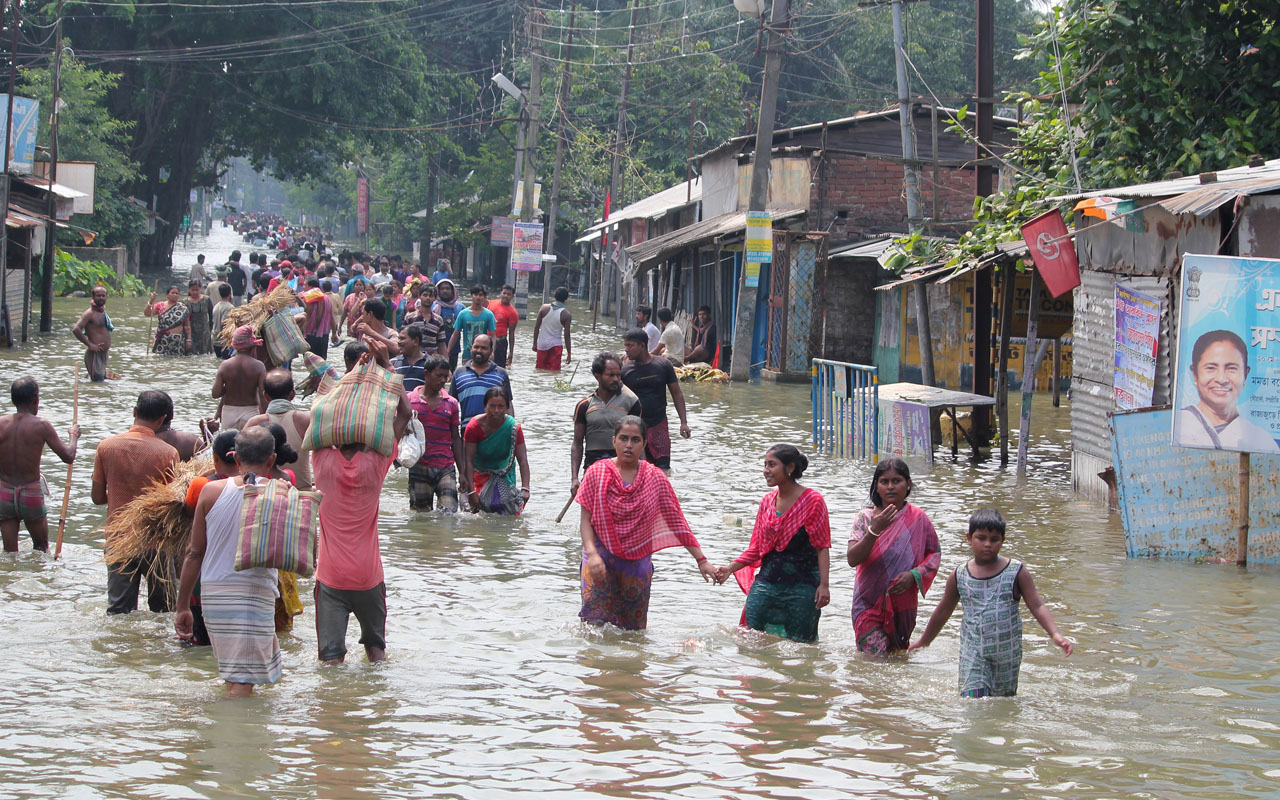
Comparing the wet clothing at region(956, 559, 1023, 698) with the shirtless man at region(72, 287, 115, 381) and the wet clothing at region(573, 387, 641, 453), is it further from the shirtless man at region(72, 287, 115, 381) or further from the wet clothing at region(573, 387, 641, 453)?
the shirtless man at region(72, 287, 115, 381)

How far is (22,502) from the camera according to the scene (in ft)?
29.1

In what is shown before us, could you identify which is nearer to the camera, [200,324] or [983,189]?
[983,189]

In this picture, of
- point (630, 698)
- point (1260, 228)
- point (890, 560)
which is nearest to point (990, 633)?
point (890, 560)

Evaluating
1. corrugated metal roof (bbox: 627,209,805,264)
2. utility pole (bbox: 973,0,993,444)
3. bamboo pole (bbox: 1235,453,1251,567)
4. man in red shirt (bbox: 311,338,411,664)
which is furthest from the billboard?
bamboo pole (bbox: 1235,453,1251,567)

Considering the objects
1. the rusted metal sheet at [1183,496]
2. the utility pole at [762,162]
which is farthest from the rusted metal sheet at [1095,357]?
the utility pole at [762,162]

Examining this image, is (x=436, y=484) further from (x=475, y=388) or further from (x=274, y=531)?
(x=274, y=531)

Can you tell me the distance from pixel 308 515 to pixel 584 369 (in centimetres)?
1882

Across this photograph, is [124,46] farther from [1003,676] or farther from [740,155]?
[1003,676]

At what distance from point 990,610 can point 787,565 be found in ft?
4.12

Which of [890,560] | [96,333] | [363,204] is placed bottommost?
[890,560]

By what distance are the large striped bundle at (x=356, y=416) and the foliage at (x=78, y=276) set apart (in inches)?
1191

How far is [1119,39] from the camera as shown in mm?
12430

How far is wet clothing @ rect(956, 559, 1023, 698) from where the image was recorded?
6.15 meters

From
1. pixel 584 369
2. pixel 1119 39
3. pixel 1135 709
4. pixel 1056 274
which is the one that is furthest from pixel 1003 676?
pixel 584 369
